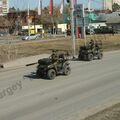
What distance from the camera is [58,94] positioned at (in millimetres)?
15992

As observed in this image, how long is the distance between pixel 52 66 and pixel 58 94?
431 centimetres

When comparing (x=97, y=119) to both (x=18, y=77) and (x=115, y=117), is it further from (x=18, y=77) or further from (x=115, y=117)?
(x=18, y=77)

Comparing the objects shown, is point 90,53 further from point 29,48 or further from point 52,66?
point 29,48

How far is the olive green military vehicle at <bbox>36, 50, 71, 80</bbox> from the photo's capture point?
65.5 ft

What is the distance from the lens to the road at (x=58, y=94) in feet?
42.2

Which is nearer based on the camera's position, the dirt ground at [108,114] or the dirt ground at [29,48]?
the dirt ground at [108,114]

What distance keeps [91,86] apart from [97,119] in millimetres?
7230

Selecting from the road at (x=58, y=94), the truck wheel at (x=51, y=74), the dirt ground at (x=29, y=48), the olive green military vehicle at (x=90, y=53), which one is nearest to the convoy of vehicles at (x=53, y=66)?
the truck wheel at (x=51, y=74)

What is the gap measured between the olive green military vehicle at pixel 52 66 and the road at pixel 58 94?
1.14 ft

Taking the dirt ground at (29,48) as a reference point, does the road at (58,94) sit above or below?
below

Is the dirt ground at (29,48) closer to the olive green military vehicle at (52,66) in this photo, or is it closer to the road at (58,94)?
the olive green military vehicle at (52,66)

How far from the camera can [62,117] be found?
1216cm

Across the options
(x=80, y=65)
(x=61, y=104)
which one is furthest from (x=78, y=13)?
(x=61, y=104)

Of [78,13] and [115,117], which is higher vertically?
[78,13]
